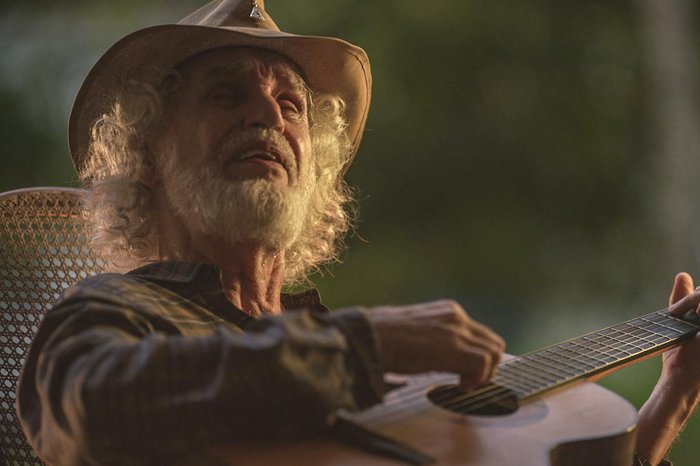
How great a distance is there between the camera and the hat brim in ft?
5.09

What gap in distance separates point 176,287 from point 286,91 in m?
0.54

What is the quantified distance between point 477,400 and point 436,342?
0.16m

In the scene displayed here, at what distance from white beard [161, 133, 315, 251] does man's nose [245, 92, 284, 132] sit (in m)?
0.10

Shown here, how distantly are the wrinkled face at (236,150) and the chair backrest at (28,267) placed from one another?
24cm

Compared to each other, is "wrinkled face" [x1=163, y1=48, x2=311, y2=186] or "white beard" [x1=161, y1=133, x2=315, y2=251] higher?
"wrinkled face" [x1=163, y1=48, x2=311, y2=186]

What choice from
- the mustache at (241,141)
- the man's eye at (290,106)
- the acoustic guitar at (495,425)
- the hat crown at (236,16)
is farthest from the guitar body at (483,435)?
the hat crown at (236,16)

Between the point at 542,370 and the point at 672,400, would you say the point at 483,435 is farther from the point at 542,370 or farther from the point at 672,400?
the point at 672,400

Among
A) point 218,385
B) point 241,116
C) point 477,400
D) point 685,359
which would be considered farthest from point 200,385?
point 685,359

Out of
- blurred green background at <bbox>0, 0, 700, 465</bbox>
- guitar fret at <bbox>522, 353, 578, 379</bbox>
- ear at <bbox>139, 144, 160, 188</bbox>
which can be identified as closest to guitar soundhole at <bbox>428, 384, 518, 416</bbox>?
guitar fret at <bbox>522, 353, 578, 379</bbox>

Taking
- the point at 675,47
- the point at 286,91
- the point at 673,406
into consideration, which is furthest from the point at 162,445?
the point at 675,47

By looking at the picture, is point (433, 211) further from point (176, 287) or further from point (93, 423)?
point (93, 423)

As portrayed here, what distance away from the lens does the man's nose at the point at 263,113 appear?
59.6 inches

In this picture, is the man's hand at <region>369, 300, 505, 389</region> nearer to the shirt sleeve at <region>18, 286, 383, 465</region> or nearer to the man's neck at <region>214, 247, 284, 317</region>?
the shirt sleeve at <region>18, 286, 383, 465</region>

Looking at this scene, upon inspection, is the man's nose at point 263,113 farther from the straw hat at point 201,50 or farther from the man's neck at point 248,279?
the man's neck at point 248,279
